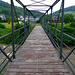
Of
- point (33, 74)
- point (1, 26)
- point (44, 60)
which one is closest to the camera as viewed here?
point (33, 74)

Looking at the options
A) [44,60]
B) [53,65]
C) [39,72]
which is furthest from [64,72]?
[44,60]

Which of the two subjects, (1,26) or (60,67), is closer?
(60,67)

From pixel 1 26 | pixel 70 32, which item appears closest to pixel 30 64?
pixel 70 32

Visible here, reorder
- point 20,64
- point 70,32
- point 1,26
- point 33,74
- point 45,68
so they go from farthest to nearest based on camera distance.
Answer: point 1,26
point 70,32
point 20,64
point 45,68
point 33,74

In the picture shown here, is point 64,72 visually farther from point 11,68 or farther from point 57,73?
point 11,68

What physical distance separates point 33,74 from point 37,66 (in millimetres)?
332

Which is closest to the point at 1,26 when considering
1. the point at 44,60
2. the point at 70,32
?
the point at 70,32

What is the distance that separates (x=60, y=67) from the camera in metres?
2.42

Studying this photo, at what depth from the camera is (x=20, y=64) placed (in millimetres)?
2588

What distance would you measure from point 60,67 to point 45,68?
343 mm

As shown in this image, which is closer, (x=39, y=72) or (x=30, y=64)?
(x=39, y=72)

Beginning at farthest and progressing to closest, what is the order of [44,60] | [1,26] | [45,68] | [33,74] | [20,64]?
[1,26], [44,60], [20,64], [45,68], [33,74]

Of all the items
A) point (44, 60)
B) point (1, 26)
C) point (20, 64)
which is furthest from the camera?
point (1, 26)

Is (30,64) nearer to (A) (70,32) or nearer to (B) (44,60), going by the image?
(B) (44,60)
